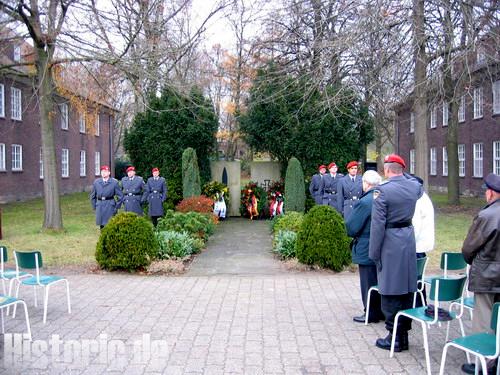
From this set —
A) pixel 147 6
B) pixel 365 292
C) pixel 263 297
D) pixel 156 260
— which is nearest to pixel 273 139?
pixel 147 6

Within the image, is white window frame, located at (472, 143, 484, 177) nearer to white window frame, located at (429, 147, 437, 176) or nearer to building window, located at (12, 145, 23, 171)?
white window frame, located at (429, 147, 437, 176)

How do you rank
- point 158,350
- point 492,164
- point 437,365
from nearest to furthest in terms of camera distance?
point 437,365 → point 158,350 → point 492,164

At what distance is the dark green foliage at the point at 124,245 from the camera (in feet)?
31.2

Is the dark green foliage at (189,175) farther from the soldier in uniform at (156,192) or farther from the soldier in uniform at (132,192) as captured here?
the soldier in uniform at (132,192)

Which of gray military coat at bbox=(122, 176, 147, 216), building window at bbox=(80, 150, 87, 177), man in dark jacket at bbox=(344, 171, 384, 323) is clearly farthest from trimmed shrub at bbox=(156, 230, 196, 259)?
building window at bbox=(80, 150, 87, 177)

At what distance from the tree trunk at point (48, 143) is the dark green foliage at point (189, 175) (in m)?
4.19

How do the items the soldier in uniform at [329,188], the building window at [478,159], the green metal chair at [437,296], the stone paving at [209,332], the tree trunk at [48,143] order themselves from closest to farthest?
the green metal chair at [437,296] → the stone paving at [209,332] → the tree trunk at [48,143] → the soldier in uniform at [329,188] → the building window at [478,159]

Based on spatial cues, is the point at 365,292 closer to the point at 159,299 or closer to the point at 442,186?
the point at 159,299

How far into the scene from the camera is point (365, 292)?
21.4 ft

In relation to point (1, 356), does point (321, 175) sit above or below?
above

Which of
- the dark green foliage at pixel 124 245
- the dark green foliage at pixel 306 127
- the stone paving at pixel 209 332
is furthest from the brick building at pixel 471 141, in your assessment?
the stone paving at pixel 209 332

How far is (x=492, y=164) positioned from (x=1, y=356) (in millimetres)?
27488

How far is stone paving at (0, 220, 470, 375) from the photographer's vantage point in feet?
16.5

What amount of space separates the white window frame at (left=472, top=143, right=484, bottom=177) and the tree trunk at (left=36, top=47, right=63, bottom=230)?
2366cm
